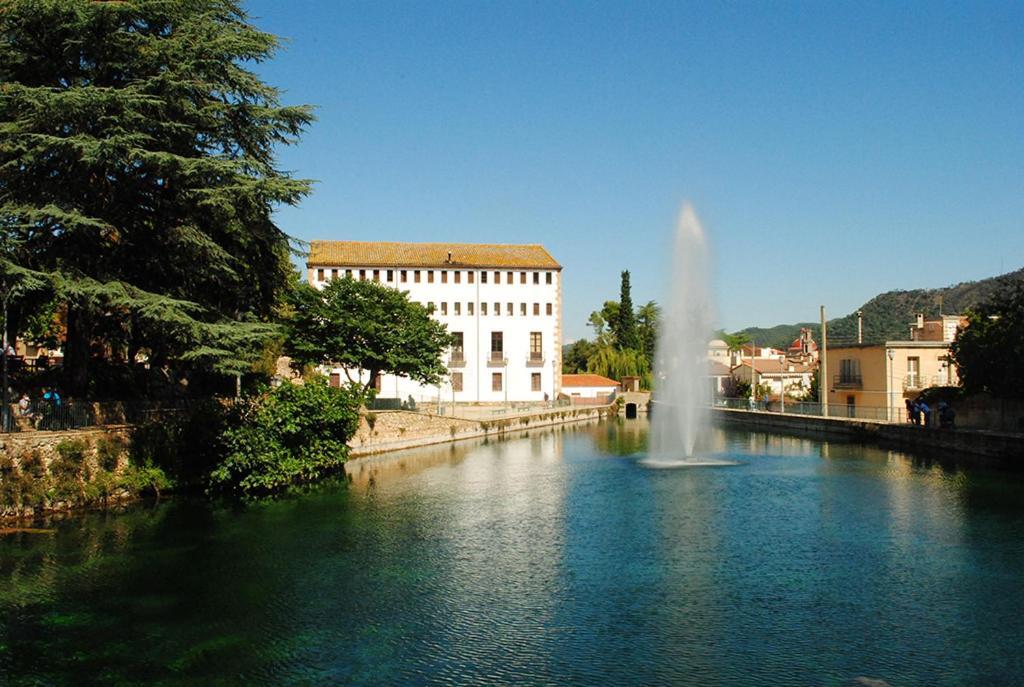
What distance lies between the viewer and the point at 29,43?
24188mm

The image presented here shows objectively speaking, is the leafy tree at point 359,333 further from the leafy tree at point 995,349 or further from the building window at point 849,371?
the building window at point 849,371

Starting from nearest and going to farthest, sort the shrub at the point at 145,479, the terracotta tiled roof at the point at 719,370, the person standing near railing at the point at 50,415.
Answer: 1. the person standing near railing at the point at 50,415
2. the shrub at the point at 145,479
3. the terracotta tiled roof at the point at 719,370

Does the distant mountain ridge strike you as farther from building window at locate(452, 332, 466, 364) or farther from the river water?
the river water

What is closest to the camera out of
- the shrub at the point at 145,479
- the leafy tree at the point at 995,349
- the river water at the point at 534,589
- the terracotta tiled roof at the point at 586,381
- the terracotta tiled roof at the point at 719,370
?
the river water at the point at 534,589

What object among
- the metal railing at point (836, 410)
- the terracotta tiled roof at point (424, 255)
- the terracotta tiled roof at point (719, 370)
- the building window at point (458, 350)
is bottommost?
the metal railing at point (836, 410)

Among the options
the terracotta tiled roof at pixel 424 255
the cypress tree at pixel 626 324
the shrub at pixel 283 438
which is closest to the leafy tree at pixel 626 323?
the cypress tree at pixel 626 324

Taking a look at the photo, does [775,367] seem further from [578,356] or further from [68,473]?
[68,473]

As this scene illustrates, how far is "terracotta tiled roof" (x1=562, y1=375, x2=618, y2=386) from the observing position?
256ft

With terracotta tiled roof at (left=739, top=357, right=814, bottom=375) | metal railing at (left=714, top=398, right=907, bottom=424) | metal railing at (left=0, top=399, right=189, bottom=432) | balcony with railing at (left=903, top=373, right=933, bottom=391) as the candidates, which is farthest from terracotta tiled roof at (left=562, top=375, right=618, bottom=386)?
metal railing at (left=0, top=399, right=189, bottom=432)

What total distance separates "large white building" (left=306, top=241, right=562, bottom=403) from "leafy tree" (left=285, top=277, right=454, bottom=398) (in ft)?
66.5

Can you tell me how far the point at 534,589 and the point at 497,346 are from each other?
5385 centimetres

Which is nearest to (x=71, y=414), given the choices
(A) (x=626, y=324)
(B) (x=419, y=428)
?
(B) (x=419, y=428)

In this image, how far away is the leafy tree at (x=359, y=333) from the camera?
148 feet

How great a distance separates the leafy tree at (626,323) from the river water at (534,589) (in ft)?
231
